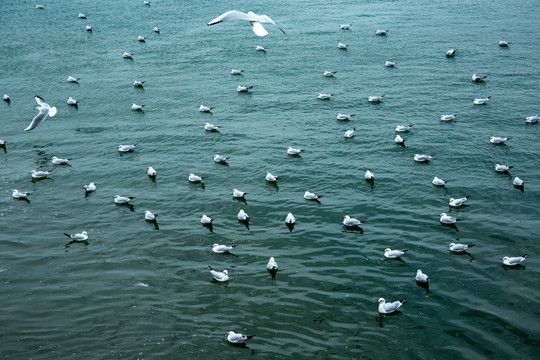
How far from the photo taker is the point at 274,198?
33.6m

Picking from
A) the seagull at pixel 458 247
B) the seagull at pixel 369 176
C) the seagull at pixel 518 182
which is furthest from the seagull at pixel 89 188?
the seagull at pixel 518 182

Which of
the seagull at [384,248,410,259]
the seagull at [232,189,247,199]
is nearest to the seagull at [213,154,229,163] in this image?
the seagull at [232,189,247,199]

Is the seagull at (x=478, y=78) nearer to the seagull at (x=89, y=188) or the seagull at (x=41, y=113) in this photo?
the seagull at (x=89, y=188)

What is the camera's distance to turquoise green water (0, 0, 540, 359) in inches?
870

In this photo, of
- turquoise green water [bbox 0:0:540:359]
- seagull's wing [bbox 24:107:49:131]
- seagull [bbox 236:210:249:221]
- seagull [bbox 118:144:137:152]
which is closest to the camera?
turquoise green water [bbox 0:0:540:359]

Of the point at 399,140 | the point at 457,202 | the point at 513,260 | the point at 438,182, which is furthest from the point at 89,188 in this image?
the point at 513,260

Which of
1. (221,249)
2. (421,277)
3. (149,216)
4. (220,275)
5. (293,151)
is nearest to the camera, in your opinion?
(421,277)

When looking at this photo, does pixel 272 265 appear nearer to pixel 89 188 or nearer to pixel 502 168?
pixel 89 188

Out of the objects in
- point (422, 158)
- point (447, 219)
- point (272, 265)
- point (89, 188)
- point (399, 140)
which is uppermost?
point (399, 140)

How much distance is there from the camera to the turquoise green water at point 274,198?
22094 mm

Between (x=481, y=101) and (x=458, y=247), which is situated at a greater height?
(x=481, y=101)

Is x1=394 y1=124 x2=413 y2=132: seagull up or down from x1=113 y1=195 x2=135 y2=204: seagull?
up

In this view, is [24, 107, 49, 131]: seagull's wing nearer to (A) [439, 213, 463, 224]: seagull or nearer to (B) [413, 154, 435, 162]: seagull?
(B) [413, 154, 435, 162]: seagull

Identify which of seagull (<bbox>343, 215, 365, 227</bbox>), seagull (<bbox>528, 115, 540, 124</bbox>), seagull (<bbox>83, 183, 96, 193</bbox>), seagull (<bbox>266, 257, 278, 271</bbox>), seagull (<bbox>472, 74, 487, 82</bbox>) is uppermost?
seagull (<bbox>472, 74, 487, 82</bbox>)
